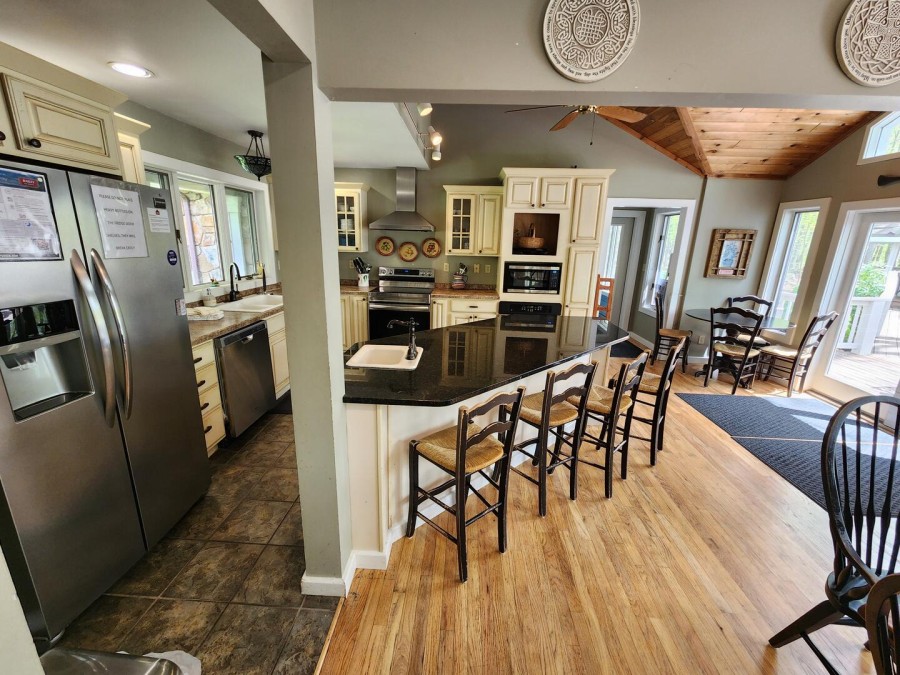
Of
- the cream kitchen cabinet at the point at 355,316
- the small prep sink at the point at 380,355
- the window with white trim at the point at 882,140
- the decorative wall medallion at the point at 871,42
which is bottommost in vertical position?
the cream kitchen cabinet at the point at 355,316

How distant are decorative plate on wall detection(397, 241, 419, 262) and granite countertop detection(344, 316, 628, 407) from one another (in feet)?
7.64

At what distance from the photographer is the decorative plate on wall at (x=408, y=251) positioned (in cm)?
511

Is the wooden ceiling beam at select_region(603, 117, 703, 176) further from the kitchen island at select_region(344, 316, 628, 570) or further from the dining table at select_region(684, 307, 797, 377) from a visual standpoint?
the kitchen island at select_region(344, 316, 628, 570)

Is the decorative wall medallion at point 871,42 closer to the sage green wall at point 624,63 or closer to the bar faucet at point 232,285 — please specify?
the sage green wall at point 624,63

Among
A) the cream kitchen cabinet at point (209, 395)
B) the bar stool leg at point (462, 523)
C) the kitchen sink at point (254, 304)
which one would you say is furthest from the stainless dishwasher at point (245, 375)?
the bar stool leg at point (462, 523)

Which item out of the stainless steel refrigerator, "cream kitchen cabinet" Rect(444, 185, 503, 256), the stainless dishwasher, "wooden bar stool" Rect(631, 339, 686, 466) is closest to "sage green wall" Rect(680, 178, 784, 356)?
"cream kitchen cabinet" Rect(444, 185, 503, 256)

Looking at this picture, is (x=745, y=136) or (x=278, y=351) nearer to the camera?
(x=278, y=351)

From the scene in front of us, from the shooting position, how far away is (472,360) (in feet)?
7.07

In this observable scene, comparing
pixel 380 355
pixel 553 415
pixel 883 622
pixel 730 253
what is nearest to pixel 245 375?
pixel 380 355

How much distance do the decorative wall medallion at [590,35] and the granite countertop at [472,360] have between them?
1282 mm

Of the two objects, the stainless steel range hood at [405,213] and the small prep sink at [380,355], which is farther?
the stainless steel range hood at [405,213]

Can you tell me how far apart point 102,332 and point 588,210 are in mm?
4299

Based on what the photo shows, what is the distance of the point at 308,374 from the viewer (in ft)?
4.89

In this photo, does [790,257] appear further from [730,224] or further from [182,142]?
[182,142]
